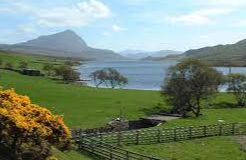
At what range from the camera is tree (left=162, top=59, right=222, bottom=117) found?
6700 centimetres

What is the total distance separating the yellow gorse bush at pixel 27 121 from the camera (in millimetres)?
26641

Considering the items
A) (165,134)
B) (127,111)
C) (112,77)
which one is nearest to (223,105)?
(127,111)

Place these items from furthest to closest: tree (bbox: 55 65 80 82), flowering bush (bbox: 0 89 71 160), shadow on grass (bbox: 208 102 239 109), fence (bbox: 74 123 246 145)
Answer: tree (bbox: 55 65 80 82), shadow on grass (bbox: 208 102 239 109), fence (bbox: 74 123 246 145), flowering bush (bbox: 0 89 71 160)

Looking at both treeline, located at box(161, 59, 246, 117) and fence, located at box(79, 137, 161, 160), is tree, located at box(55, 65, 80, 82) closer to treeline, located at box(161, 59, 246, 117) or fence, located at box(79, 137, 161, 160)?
treeline, located at box(161, 59, 246, 117)

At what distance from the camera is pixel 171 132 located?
48.4 m

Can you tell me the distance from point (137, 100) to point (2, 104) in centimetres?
5365

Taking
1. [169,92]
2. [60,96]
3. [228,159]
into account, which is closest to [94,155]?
[228,159]

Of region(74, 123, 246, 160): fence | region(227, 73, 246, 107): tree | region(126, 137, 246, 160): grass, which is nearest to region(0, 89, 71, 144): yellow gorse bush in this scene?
region(74, 123, 246, 160): fence

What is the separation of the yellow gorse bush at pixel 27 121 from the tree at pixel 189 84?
3924 centimetres

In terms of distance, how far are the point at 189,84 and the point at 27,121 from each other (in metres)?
Result: 42.2

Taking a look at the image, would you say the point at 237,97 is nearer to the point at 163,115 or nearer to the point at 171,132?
the point at 163,115

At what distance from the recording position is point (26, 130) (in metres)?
26.9

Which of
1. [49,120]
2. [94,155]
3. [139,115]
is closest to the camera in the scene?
[49,120]

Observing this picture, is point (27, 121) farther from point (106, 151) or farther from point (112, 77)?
point (112, 77)
